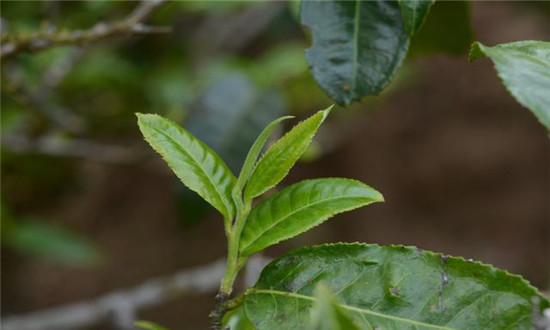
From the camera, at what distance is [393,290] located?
74 cm

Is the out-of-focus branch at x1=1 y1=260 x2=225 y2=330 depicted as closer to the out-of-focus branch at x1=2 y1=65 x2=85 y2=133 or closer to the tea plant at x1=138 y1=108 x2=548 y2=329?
the out-of-focus branch at x1=2 y1=65 x2=85 y2=133

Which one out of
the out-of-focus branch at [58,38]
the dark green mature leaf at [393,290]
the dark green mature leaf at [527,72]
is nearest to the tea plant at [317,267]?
the dark green mature leaf at [393,290]

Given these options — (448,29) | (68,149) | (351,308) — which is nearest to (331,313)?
(351,308)

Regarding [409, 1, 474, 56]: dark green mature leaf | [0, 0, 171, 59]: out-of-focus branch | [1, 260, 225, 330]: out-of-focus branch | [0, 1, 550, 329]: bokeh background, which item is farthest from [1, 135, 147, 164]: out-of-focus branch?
[409, 1, 474, 56]: dark green mature leaf

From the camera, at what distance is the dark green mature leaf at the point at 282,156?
2.47 ft

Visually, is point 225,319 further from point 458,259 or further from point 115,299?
point 115,299

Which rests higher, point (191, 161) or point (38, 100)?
point (38, 100)

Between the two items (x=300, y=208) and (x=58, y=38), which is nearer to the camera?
(x=300, y=208)

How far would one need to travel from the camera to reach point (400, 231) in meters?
3.41

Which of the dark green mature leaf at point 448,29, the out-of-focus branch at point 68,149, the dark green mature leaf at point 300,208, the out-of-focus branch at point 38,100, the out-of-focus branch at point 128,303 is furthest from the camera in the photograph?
the out-of-focus branch at point 68,149

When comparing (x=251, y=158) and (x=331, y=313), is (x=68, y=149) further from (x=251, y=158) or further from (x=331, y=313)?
(x=331, y=313)

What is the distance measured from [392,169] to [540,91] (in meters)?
2.86

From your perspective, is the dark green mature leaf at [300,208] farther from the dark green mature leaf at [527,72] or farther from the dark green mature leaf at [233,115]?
the dark green mature leaf at [233,115]

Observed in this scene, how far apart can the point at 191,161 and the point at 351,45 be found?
0.31m
